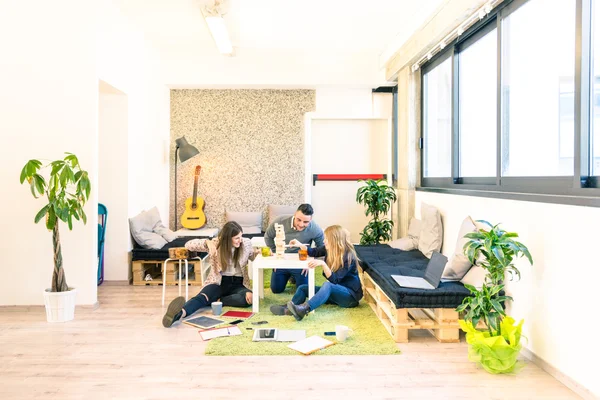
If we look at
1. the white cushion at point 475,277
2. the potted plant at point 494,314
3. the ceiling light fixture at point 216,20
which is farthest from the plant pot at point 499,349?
the ceiling light fixture at point 216,20

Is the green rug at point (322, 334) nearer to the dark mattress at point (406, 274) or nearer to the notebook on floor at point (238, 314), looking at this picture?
the notebook on floor at point (238, 314)

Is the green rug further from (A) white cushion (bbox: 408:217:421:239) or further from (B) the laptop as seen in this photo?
(A) white cushion (bbox: 408:217:421:239)

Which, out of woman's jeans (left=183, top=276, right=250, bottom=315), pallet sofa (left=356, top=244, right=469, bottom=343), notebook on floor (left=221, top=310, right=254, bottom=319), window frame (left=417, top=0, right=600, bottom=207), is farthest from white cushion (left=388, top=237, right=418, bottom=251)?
notebook on floor (left=221, top=310, right=254, bottom=319)

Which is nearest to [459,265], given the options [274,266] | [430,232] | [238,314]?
[430,232]

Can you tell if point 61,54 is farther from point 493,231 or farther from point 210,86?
point 493,231

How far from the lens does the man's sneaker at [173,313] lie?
353 cm

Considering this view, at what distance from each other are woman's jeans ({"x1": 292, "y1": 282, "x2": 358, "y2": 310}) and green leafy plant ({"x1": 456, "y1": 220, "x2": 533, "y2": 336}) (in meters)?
1.18

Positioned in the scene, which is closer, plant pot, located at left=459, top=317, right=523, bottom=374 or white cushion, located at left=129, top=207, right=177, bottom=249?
plant pot, located at left=459, top=317, right=523, bottom=374

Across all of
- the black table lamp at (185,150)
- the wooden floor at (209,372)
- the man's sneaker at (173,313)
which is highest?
the black table lamp at (185,150)

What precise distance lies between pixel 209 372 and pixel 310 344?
27.8 inches

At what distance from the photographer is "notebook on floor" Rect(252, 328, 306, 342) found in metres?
3.21

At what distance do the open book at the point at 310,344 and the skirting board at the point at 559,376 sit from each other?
122 centimetres

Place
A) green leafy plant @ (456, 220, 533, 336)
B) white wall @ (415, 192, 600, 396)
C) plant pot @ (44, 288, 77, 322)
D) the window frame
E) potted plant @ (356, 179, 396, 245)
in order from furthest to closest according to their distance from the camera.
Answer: potted plant @ (356, 179, 396, 245) < plant pot @ (44, 288, 77, 322) < green leafy plant @ (456, 220, 533, 336) < the window frame < white wall @ (415, 192, 600, 396)

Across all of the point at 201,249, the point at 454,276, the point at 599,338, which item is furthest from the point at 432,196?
the point at 599,338
